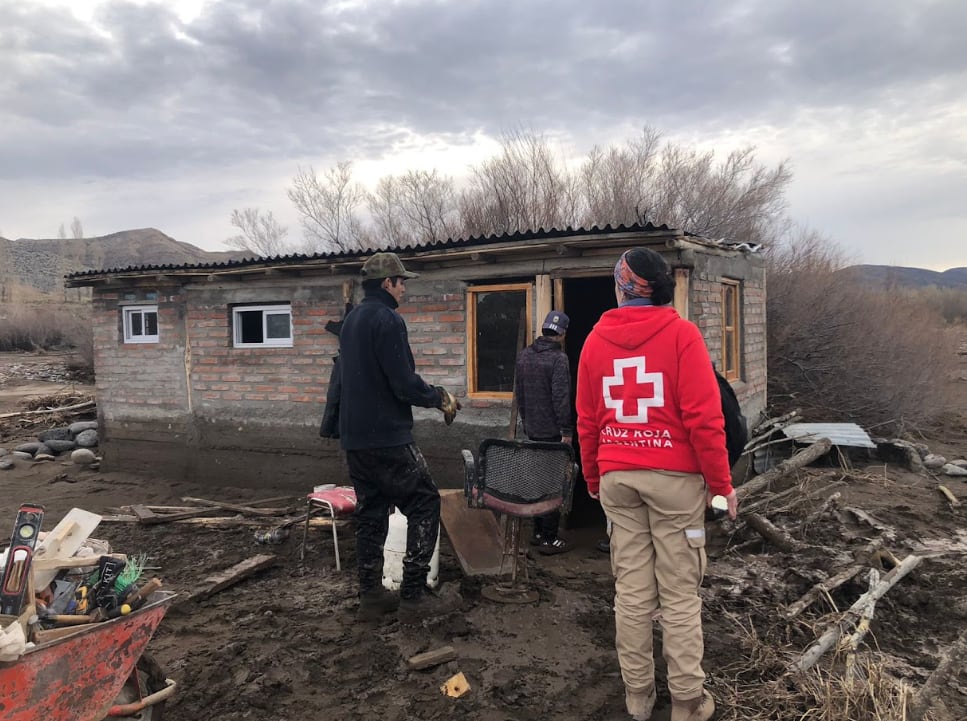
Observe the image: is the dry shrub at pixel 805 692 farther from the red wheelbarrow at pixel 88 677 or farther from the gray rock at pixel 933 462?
the gray rock at pixel 933 462

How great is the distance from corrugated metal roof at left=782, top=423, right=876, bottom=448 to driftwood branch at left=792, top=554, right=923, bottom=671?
4.09 metres

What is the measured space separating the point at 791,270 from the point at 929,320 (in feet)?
11.4

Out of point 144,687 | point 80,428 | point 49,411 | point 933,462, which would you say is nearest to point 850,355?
point 933,462

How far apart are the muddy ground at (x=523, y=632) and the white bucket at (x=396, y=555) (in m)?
0.32

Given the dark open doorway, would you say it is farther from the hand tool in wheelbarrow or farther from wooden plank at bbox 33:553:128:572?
the hand tool in wheelbarrow

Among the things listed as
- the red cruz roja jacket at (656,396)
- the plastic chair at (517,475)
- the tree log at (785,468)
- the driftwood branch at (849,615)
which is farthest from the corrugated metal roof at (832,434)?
the red cruz roja jacket at (656,396)

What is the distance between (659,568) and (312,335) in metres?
6.23

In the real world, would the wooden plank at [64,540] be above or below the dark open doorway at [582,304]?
below

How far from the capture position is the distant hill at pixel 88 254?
2827 inches

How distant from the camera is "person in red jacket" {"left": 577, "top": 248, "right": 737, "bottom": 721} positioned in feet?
10.1

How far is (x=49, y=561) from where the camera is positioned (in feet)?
10.5

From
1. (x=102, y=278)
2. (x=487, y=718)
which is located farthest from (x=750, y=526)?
(x=102, y=278)

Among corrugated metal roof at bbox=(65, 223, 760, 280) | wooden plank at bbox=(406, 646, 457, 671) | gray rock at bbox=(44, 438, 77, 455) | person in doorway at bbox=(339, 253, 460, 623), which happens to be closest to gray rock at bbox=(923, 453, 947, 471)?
corrugated metal roof at bbox=(65, 223, 760, 280)

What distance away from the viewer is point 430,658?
13.1 feet
